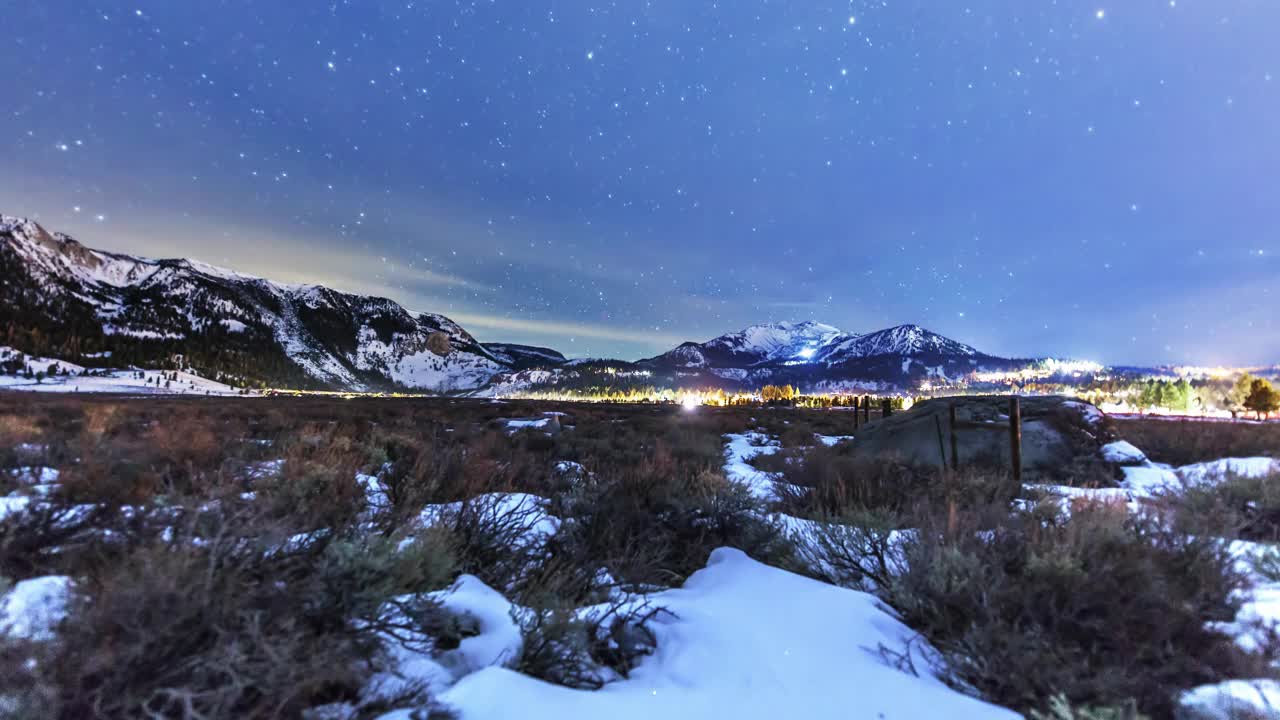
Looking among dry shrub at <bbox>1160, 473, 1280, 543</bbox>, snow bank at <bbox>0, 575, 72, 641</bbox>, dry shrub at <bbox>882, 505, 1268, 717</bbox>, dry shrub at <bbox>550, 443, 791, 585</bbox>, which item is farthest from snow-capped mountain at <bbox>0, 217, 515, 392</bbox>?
dry shrub at <bbox>1160, 473, 1280, 543</bbox>

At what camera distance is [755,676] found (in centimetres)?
264

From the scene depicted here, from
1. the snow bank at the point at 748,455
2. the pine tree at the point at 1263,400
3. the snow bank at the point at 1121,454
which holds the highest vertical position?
the pine tree at the point at 1263,400

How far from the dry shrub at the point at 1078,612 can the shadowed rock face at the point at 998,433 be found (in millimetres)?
8033

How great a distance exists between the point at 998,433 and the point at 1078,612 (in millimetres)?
11134

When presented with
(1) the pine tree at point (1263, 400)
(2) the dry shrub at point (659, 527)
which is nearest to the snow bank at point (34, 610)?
(2) the dry shrub at point (659, 527)

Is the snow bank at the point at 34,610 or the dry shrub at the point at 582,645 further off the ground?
the snow bank at the point at 34,610

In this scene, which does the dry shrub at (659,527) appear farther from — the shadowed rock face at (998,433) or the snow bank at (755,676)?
the shadowed rock face at (998,433)

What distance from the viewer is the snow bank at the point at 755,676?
2240mm

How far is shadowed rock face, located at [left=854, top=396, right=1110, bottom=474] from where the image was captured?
1150 centimetres

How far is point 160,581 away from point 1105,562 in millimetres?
4852

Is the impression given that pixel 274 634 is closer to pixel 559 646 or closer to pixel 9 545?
pixel 559 646

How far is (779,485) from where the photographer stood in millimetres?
8266

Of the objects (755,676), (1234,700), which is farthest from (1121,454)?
(755,676)

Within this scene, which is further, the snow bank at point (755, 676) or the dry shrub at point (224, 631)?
the snow bank at point (755, 676)
